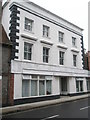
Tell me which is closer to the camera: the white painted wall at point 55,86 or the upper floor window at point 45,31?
the white painted wall at point 55,86

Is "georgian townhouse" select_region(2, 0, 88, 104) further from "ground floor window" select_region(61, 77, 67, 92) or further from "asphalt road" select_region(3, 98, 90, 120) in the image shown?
"asphalt road" select_region(3, 98, 90, 120)

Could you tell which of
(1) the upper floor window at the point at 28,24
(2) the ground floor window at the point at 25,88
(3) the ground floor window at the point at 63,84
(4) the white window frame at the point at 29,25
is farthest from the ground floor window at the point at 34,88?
(3) the ground floor window at the point at 63,84

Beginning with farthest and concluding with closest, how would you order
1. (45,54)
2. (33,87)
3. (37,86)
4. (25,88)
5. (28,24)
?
(45,54) → (28,24) → (37,86) → (33,87) → (25,88)

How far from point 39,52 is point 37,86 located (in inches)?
138

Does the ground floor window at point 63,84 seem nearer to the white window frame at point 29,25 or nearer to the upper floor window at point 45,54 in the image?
the upper floor window at point 45,54

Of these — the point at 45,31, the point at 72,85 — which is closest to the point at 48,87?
the point at 72,85

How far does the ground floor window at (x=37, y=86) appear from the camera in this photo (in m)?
16.0

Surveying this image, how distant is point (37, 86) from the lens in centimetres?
1698

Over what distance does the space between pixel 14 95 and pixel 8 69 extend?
2270mm

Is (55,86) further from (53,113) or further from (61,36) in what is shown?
(53,113)

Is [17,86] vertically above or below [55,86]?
above

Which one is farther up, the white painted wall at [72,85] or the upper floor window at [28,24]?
the upper floor window at [28,24]

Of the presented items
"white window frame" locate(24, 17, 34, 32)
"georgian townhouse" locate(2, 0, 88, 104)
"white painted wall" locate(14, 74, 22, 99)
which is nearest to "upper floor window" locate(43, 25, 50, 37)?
"georgian townhouse" locate(2, 0, 88, 104)

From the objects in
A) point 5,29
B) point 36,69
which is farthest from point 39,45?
point 5,29
